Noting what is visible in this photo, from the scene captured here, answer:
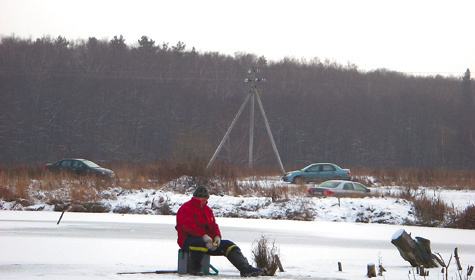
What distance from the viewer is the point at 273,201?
26672 mm

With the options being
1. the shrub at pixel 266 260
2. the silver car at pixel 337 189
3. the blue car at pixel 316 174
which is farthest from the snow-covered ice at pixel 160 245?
the blue car at pixel 316 174

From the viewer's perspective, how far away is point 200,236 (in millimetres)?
10898

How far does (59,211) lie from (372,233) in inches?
468

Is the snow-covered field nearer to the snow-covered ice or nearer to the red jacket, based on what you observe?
the snow-covered ice

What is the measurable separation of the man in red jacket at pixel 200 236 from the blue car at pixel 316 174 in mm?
28355

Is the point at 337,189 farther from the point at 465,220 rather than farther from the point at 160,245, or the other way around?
the point at 160,245

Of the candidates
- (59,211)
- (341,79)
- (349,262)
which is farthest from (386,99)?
(349,262)

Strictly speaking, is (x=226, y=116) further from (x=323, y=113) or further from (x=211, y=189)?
(x=211, y=189)

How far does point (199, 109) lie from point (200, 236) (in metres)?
95.0

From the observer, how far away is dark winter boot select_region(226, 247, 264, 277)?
10.7 meters

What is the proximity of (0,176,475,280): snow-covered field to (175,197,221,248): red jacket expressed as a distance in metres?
0.68

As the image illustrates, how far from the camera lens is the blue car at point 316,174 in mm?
39438

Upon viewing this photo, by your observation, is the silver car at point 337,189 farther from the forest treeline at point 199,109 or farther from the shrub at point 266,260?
the forest treeline at point 199,109

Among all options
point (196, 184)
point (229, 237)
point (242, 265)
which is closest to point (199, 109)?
point (196, 184)
